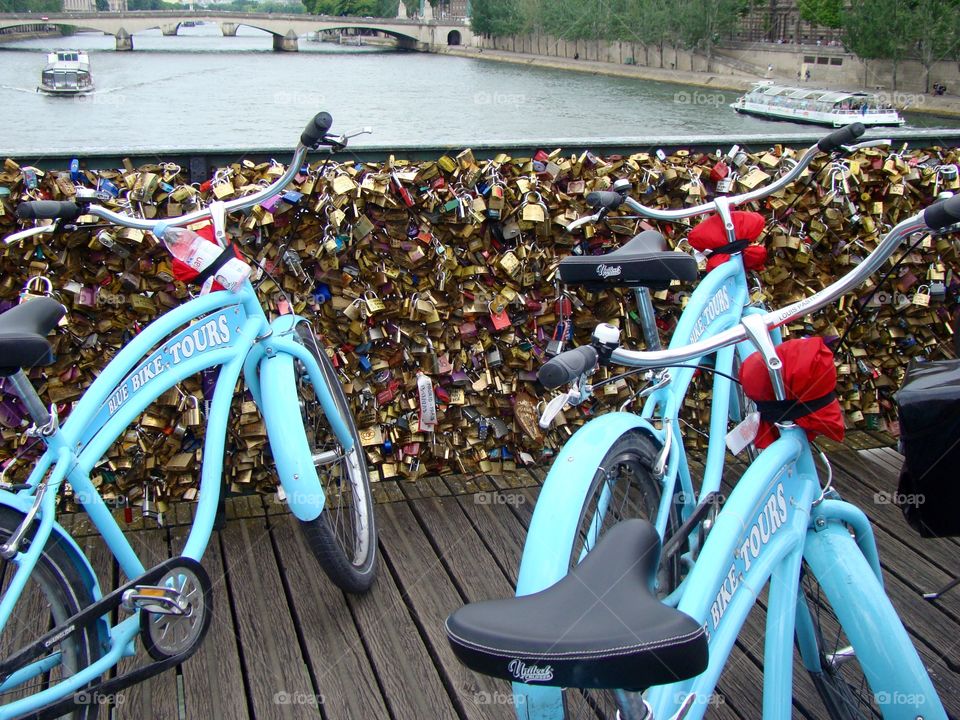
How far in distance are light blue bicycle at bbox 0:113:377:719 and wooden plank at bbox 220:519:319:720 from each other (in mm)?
216

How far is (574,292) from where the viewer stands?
129 inches

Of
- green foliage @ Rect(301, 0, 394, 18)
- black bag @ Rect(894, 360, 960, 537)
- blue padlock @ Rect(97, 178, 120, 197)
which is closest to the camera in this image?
black bag @ Rect(894, 360, 960, 537)

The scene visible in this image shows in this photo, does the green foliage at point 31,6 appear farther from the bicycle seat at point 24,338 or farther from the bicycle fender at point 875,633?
the bicycle fender at point 875,633

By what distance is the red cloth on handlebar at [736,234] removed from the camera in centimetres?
250

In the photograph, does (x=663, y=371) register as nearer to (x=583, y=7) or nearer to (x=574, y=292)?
(x=574, y=292)

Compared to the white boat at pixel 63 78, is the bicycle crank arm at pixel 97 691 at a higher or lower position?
lower

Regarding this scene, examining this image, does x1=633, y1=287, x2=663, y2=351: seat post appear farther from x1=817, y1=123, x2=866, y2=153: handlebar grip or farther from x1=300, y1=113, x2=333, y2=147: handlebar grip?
x1=300, y1=113, x2=333, y2=147: handlebar grip

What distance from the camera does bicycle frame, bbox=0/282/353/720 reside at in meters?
1.73

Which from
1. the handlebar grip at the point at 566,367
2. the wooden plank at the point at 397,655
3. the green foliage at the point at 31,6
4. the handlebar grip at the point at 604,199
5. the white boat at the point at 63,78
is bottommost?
the wooden plank at the point at 397,655

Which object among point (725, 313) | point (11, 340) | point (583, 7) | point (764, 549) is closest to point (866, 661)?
point (764, 549)

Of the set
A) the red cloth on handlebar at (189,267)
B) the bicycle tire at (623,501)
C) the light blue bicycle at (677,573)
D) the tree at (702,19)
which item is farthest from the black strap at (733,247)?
the tree at (702,19)

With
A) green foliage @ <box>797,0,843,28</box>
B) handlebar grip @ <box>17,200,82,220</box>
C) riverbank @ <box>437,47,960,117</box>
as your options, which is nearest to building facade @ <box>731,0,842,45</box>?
green foliage @ <box>797,0,843,28</box>

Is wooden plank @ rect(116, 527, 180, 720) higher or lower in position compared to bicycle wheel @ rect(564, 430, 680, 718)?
lower

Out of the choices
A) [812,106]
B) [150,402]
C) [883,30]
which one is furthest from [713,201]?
[883,30]
